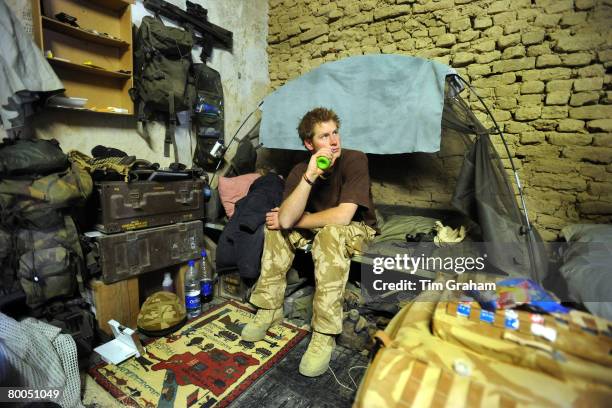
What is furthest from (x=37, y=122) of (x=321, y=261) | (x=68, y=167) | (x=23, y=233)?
(x=321, y=261)

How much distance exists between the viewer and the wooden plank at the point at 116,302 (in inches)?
73.9

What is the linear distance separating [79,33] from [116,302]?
1765 mm

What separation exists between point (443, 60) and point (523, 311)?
231cm

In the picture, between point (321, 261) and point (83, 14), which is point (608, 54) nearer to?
point (321, 261)

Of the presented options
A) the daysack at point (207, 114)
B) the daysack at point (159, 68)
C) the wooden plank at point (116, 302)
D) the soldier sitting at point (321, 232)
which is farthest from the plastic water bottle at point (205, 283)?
the daysack at point (159, 68)

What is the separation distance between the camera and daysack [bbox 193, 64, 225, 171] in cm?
274

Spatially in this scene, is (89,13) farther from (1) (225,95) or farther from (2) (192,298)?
(2) (192,298)

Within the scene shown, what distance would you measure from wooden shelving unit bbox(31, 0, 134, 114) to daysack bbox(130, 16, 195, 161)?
0.25 ft

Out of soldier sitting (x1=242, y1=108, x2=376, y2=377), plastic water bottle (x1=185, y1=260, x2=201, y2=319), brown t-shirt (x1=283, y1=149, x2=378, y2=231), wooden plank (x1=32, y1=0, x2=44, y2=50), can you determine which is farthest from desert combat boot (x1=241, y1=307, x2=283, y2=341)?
wooden plank (x1=32, y1=0, x2=44, y2=50)

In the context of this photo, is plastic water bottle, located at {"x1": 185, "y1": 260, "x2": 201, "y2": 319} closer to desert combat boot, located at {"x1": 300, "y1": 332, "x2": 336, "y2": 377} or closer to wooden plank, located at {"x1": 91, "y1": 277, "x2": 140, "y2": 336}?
wooden plank, located at {"x1": 91, "y1": 277, "x2": 140, "y2": 336}

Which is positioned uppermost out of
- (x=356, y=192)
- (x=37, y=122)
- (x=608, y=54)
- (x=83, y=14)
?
(x=83, y=14)

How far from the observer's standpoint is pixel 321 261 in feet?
5.87

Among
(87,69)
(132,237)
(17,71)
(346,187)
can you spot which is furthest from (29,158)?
(346,187)

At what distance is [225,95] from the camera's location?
3.24m
